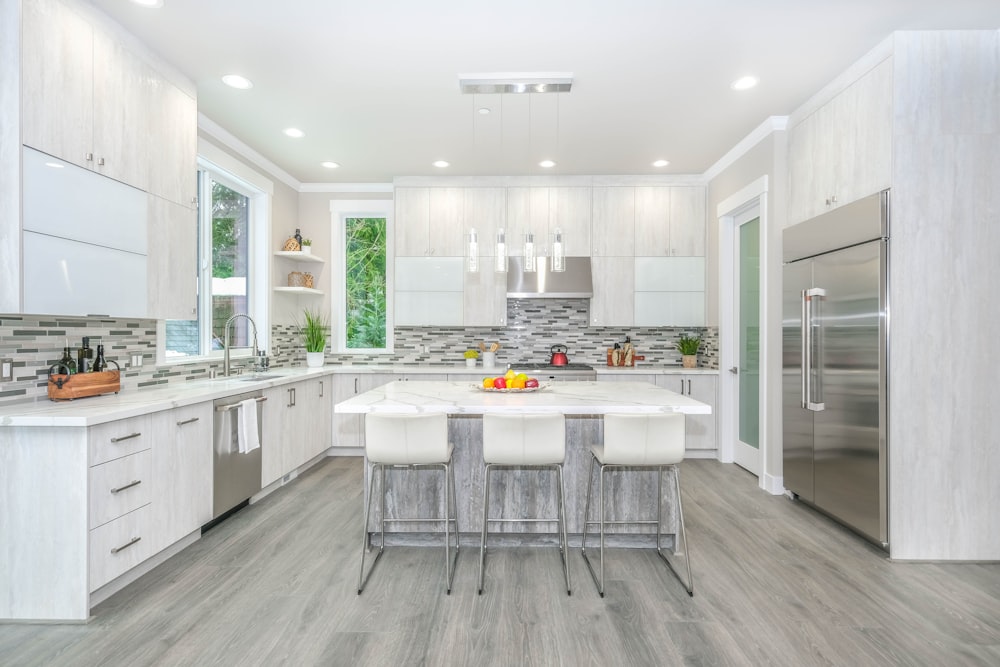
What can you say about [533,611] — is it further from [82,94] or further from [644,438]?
[82,94]

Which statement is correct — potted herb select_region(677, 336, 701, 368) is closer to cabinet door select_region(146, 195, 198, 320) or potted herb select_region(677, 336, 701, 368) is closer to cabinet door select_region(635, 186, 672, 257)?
cabinet door select_region(635, 186, 672, 257)

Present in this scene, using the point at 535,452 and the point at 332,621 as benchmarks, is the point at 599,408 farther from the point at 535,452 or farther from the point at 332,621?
the point at 332,621

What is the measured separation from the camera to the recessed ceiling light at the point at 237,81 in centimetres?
343

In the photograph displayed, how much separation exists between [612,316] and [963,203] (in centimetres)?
308

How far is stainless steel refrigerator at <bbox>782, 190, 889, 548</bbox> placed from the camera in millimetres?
2994

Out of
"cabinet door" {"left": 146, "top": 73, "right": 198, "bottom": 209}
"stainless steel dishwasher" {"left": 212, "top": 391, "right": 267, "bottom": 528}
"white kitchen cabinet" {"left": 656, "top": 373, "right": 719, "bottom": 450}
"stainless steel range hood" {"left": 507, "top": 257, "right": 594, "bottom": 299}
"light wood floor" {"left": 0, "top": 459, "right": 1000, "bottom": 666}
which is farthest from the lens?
"stainless steel range hood" {"left": 507, "top": 257, "right": 594, "bottom": 299}

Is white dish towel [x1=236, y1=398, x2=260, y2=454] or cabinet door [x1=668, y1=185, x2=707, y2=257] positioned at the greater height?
cabinet door [x1=668, y1=185, x2=707, y2=257]

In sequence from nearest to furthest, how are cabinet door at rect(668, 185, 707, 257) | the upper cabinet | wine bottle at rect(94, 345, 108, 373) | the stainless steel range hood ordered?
wine bottle at rect(94, 345, 108, 373) → the upper cabinet → the stainless steel range hood → cabinet door at rect(668, 185, 707, 257)

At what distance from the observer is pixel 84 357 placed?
2.85 meters

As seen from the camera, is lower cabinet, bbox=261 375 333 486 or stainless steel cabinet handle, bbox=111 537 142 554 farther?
lower cabinet, bbox=261 375 333 486

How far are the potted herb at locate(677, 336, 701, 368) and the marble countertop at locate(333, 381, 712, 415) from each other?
2397 mm

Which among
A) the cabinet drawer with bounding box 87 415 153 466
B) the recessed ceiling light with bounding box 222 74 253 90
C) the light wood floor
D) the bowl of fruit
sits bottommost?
the light wood floor

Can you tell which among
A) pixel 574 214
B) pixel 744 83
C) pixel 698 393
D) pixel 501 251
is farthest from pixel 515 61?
pixel 698 393

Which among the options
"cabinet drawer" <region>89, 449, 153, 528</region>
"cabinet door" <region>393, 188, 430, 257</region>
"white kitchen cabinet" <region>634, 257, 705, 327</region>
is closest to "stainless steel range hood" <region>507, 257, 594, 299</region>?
"white kitchen cabinet" <region>634, 257, 705, 327</region>
